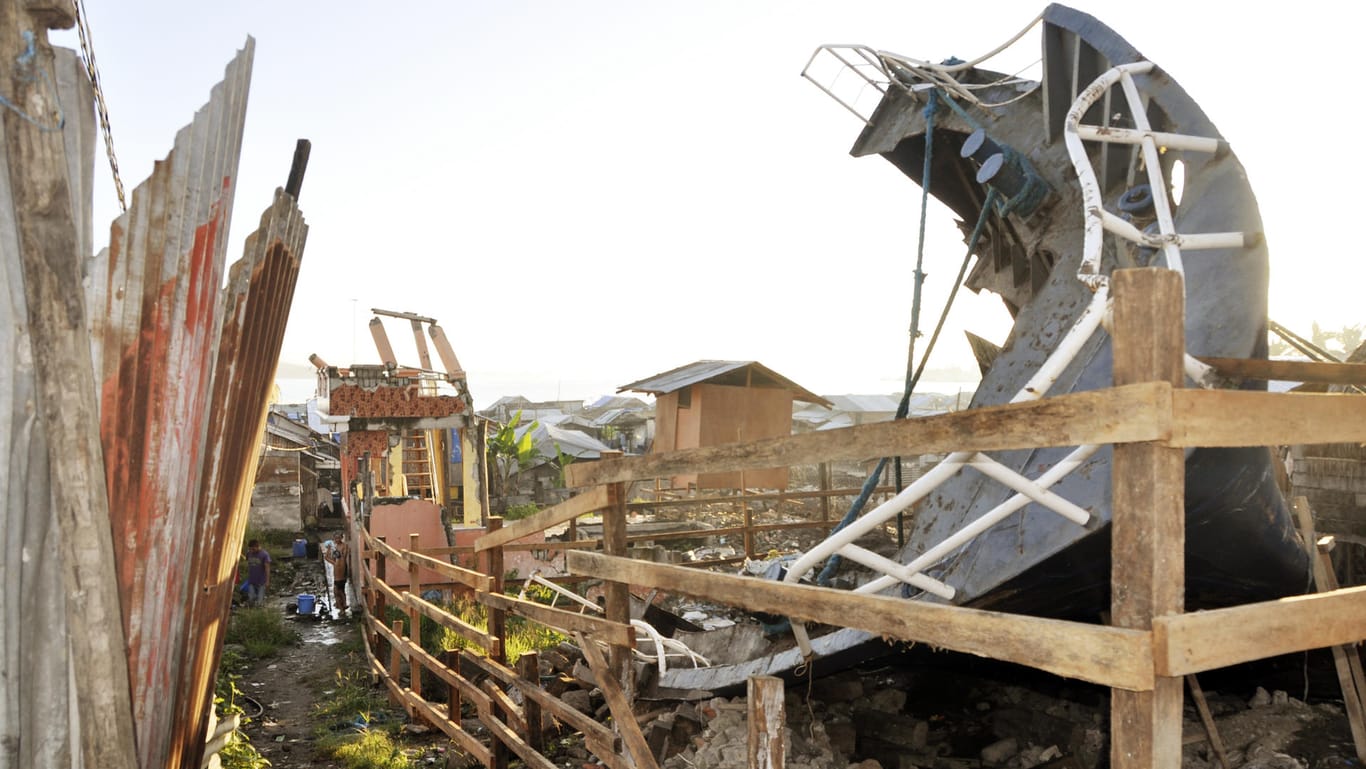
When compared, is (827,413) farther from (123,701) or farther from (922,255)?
(123,701)

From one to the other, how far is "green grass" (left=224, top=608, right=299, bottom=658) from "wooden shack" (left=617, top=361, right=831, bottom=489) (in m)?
6.69

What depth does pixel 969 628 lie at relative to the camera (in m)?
2.37

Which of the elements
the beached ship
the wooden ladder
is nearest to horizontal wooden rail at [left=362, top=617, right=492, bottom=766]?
the beached ship

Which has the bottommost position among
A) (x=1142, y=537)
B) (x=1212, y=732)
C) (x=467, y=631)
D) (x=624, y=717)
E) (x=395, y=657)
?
(x=395, y=657)

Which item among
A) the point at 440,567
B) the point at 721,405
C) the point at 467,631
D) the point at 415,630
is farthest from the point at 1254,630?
the point at 721,405

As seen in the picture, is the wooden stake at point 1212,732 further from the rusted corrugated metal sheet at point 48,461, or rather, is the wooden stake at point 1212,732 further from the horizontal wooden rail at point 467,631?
the rusted corrugated metal sheet at point 48,461

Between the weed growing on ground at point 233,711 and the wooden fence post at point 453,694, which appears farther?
the wooden fence post at point 453,694

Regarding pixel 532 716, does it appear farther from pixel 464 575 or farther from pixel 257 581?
pixel 257 581

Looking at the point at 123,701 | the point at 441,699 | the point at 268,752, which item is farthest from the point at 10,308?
the point at 441,699

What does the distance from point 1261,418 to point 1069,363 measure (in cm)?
240

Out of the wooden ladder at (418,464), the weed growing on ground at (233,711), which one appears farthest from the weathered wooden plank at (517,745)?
the wooden ladder at (418,464)

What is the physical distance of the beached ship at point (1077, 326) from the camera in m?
4.09

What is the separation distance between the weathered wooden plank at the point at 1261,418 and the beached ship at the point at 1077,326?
3.24 ft

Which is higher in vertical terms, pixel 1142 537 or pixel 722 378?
pixel 722 378
